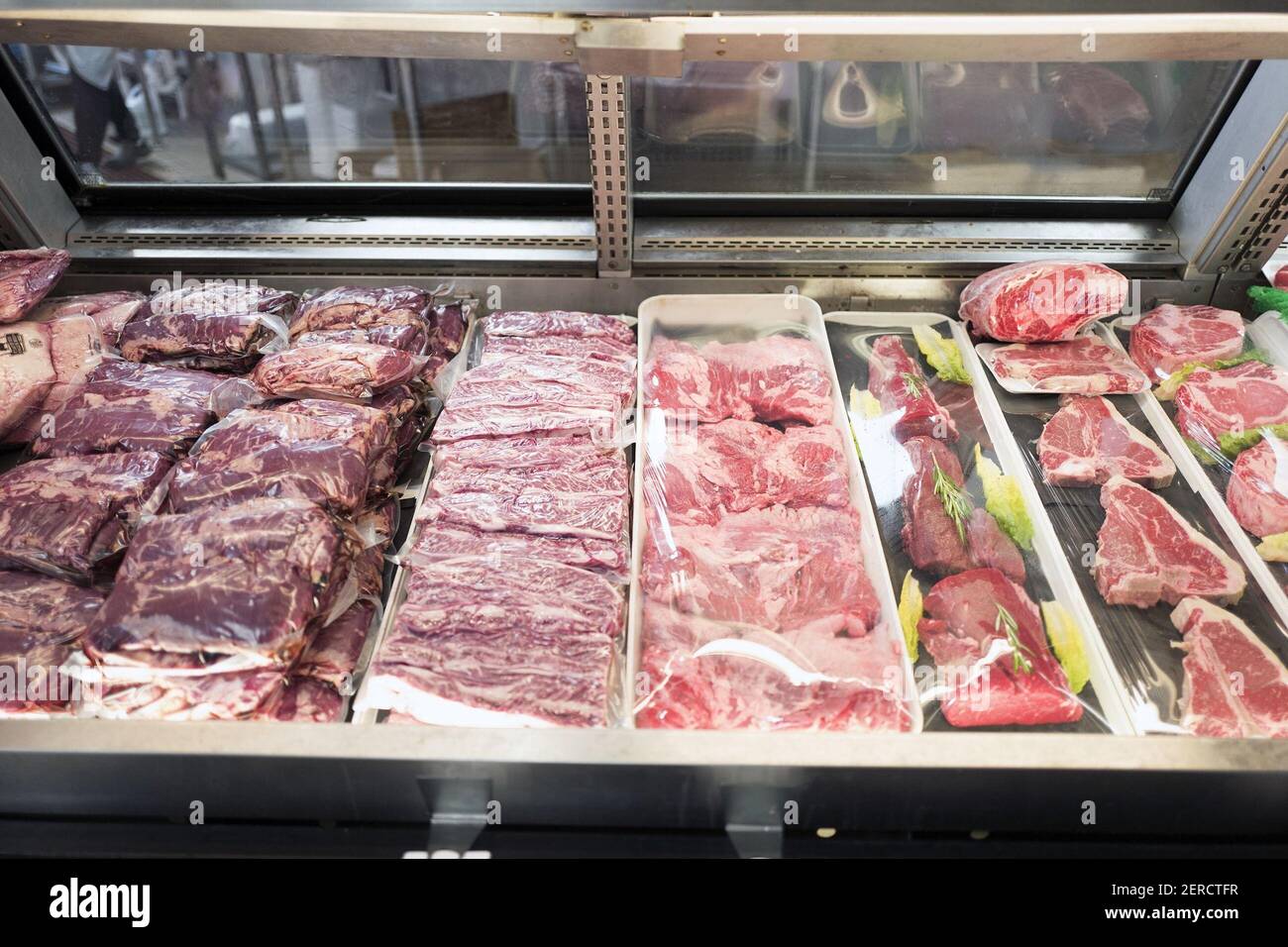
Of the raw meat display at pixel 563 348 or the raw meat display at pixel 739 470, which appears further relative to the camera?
the raw meat display at pixel 563 348

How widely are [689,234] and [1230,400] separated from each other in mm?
1839

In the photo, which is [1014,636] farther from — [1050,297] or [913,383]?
[1050,297]

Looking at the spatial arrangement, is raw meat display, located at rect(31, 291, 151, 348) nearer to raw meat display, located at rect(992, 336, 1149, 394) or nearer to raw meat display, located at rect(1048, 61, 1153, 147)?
raw meat display, located at rect(992, 336, 1149, 394)

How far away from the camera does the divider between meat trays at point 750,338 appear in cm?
203

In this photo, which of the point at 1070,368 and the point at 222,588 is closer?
the point at 222,588

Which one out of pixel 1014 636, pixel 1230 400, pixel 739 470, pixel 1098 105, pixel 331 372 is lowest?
pixel 1014 636

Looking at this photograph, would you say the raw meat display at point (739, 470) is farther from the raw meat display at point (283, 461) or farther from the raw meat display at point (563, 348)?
the raw meat display at point (283, 461)

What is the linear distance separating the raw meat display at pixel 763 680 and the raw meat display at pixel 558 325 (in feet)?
3.68

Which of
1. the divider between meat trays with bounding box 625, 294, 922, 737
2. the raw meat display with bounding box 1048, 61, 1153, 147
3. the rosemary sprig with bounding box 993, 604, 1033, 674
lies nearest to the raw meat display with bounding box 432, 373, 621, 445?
the divider between meat trays with bounding box 625, 294, 922, 737

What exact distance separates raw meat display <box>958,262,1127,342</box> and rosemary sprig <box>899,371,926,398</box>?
0.32 metres

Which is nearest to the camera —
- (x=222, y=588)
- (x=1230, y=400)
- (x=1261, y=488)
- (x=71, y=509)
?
(x=222, y=588)

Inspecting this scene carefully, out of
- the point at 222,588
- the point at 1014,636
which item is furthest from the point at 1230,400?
the point at 222,588

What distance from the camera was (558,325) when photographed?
2826 millimetres

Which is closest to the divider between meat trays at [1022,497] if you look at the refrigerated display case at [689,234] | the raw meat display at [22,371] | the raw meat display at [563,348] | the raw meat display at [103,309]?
the refrigerated display case at [689,234]
